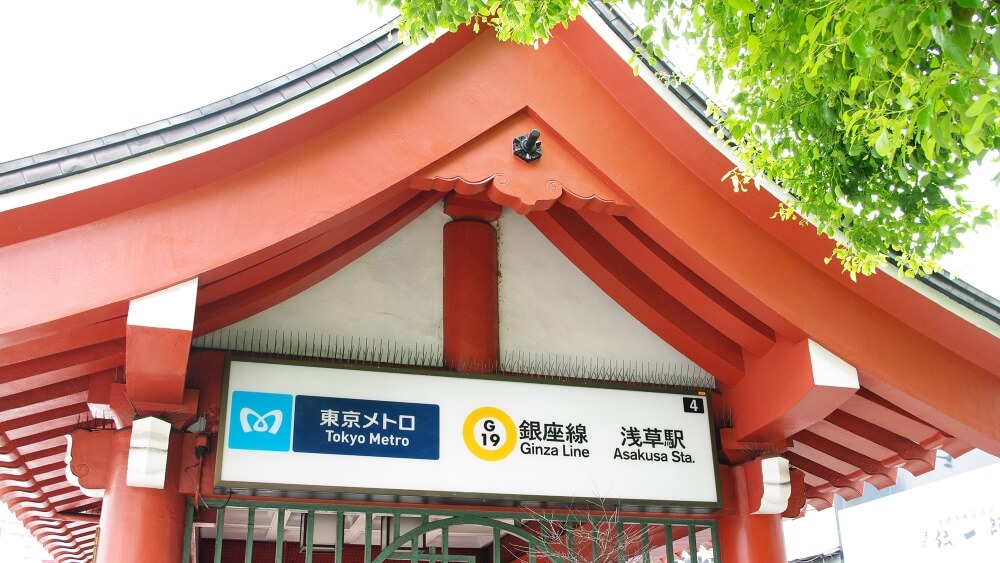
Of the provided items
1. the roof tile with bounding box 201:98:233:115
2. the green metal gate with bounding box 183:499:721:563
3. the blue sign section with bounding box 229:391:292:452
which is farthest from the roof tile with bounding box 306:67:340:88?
the green metal gate with bounding box 183:499:721:563

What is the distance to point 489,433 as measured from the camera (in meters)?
7.40

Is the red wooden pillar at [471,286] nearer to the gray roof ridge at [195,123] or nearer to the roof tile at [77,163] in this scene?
the gray roof ridge at [195,123]

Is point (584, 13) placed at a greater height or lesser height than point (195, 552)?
greater

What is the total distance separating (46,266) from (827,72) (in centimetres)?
472

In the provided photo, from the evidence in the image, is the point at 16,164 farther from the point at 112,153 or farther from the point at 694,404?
the point at 694,404

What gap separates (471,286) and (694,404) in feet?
7.42

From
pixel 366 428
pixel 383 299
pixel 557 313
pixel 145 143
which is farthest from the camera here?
pixel 557 313

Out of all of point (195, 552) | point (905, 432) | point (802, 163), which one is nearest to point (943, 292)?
point (905, 432)

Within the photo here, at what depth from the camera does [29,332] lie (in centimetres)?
566

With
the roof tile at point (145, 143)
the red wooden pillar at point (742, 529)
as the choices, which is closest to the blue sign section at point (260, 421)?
the roof tile at point (145, 143)

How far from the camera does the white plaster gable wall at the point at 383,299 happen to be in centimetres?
771

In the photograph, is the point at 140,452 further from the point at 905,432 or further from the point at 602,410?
the point at 905,432

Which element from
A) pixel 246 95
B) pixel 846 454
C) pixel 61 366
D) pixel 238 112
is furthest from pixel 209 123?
pixel 846 454

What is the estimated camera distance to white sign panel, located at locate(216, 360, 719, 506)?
22.4 feet
